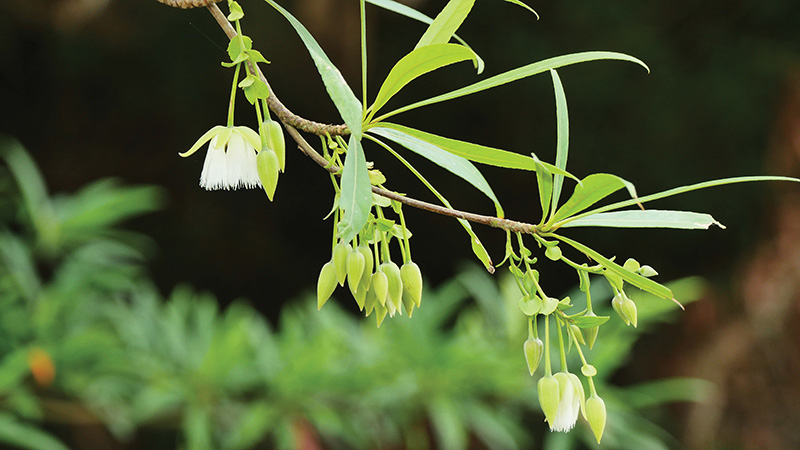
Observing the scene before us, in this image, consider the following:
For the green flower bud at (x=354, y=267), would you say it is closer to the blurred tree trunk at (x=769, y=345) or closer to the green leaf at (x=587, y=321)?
the green leaf at (x=587, y=321)

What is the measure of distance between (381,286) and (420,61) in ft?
0.29

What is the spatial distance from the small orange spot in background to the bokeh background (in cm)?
63

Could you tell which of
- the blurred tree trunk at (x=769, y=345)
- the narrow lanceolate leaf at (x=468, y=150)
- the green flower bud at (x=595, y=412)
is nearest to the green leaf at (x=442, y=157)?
the narrow lanceolate leaf at (x=468, y=150)

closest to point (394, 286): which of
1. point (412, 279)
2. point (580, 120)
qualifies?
point (412, 279)

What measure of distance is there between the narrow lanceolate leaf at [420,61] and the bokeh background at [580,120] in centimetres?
109

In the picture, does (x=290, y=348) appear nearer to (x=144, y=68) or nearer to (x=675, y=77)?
(x=144, y=68)

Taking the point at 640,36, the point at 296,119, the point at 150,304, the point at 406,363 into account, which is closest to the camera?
the point at 296,119

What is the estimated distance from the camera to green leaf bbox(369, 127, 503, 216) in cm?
23

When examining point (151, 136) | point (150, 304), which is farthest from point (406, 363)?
point (151, 136)

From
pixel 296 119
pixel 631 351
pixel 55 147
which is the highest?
pixel 296 119

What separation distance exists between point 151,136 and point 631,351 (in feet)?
4.03

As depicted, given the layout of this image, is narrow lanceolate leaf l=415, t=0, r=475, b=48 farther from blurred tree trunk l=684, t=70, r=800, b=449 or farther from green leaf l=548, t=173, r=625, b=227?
blurred tree trunk l=684, t=70, r=800, b=449

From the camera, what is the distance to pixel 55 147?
1643mm

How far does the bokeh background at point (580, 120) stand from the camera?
1.46 m
